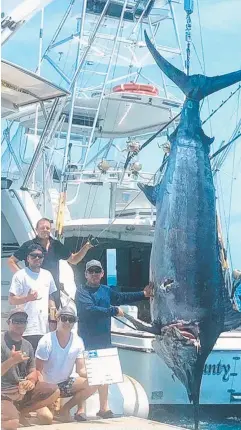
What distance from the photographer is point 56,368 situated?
12.3ft

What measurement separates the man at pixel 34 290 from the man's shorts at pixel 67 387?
28 cm

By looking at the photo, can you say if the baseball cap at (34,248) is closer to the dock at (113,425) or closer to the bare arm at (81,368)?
the bare arm at (81,368)

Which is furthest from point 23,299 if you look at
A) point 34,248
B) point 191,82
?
point 191,82

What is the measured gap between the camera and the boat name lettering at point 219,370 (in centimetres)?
662

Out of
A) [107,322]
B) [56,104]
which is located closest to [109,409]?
[107,322]

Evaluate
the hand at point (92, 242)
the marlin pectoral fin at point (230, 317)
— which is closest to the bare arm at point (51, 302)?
the hand at point (92, 242)

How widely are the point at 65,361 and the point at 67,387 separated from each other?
0.16 meters

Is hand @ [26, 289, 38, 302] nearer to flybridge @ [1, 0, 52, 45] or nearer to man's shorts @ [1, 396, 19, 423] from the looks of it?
man's shorts @ [1, 396, 19, 423]

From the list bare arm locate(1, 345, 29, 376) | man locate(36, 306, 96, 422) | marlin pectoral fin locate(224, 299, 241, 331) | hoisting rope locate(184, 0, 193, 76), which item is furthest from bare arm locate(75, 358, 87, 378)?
hoisting rope locate(184, 0, 193, 76)

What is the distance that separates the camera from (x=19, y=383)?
3439mm

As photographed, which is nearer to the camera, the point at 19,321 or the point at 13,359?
the point at 13,359

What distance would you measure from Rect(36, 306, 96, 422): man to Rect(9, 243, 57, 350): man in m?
0.23

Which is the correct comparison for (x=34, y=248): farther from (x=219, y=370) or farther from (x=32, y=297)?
(x=219, y=370)

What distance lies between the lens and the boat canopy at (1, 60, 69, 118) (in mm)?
4195
